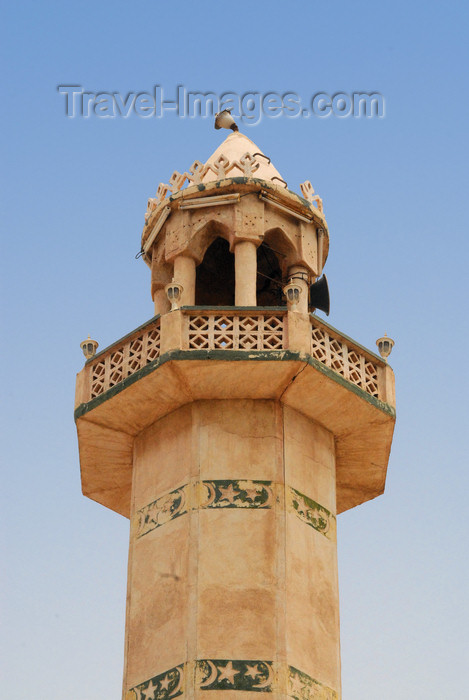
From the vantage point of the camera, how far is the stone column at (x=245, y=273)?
21922mm

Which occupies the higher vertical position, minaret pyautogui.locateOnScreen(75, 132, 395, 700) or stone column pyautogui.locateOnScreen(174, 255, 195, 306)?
stone column pyautogui.locateOnScreen(174, 255, 195, 306)

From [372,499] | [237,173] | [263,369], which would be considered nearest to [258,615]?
[263,369]

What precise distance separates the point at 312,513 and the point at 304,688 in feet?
8.57

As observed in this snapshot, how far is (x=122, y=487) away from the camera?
23.0 metres

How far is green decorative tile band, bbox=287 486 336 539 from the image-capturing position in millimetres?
20188

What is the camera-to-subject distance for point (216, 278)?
25125 mm

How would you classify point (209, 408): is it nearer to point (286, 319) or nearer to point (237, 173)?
point (286, 319)

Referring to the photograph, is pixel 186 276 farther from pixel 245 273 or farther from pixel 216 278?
pixel 216 278

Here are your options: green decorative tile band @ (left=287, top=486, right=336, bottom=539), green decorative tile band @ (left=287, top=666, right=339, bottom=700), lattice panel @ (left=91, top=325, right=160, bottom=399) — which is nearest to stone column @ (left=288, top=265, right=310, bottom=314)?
lattice panel @ (left=91, top=325, right=160, bottom=399)

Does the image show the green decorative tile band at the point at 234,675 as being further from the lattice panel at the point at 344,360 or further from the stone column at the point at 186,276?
the stone column at the point at 186,276

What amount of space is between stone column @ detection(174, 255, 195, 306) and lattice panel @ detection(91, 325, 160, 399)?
1.27 meters

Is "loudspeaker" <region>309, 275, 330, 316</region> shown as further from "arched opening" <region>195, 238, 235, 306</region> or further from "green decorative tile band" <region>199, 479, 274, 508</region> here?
"green decorative tile band" <region>199, 479, 274, 508</region>

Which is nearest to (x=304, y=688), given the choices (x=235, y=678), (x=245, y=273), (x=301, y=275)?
(x=235, y=678)

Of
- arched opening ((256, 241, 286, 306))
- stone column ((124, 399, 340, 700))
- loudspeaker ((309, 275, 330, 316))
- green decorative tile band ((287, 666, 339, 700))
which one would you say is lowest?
green decorative tile band ((287, 666, 339, 700))
